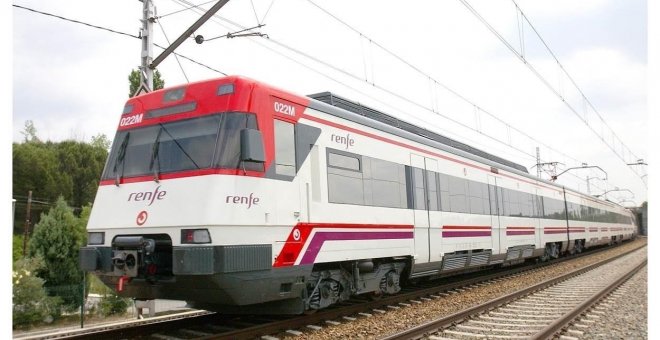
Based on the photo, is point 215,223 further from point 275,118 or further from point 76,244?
point 76,244

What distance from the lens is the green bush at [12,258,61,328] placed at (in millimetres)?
13375

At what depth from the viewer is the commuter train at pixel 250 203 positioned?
6676 millimetres

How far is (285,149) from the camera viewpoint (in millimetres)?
7520

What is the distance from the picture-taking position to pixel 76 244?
22375 millimetres

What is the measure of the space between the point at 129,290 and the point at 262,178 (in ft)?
7.64

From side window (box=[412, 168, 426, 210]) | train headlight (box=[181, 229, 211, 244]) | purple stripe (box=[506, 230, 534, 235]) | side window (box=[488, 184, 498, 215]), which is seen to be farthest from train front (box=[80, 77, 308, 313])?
purple stripe (box=[506, 230, 534, 235])

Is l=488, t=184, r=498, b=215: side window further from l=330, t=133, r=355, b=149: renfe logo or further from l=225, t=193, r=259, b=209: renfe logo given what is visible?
l=225, t=193, r=259, b=209: renfe logo

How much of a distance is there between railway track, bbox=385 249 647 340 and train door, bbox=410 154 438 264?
1.64 meters

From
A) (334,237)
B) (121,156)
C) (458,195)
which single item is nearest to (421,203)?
(458,195)

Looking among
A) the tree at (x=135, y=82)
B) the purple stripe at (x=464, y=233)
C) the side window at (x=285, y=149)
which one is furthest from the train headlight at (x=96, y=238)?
the tree at (x=135, y=82)

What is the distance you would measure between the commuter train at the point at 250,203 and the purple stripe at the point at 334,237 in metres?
0.02

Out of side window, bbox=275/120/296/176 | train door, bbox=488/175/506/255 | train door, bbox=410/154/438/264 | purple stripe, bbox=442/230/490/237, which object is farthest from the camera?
train door, bbox=488/175/506/255

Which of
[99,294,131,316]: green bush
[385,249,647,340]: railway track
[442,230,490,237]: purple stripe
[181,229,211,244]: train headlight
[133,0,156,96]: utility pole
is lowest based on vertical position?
[99,294,131,316]: green bush

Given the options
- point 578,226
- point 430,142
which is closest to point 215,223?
point 430,142
